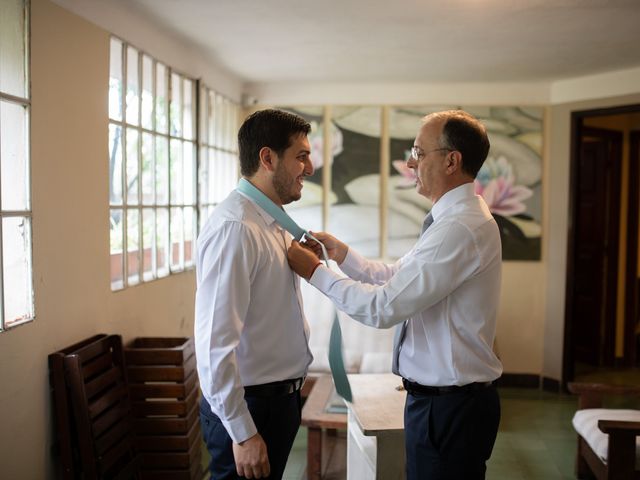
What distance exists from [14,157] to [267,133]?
1092mm

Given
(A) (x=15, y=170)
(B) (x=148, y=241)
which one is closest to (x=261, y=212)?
(A) (x=15, y=170)

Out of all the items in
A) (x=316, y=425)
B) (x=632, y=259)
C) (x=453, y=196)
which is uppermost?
(x=453, y=196)

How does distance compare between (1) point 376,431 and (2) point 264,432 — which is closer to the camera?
(2) point 264,432

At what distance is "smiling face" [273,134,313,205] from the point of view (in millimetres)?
1894

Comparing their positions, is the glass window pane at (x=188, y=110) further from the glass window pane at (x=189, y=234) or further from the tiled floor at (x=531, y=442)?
the tiled floor at (x=531, y=442)

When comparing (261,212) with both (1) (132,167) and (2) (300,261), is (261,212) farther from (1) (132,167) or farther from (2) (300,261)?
(1) (132,167)

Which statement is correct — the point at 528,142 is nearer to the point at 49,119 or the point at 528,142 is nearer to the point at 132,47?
the point at 132,47

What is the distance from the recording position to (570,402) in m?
5.25

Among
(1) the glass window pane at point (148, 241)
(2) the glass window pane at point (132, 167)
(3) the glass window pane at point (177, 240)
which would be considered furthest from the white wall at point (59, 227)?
(3) the glass window pane at point (177, 240)

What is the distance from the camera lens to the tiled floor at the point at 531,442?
3783mm

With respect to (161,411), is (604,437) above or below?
below

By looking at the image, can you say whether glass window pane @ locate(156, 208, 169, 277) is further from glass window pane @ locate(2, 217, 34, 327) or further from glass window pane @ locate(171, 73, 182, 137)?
glass window pane @ locate(2, 217, 34, 327)

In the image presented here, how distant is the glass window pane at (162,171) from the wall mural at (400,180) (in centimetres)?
192

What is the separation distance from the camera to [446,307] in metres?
1.90
